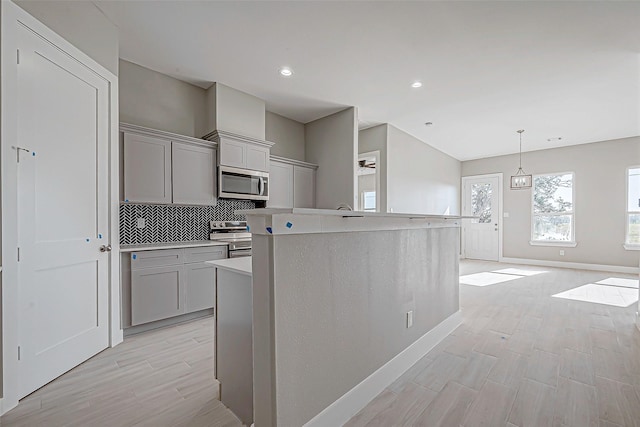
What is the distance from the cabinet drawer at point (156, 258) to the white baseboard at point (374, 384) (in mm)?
2212

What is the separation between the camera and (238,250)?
3.54 m

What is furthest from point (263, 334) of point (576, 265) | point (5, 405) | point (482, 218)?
point (482, 218)

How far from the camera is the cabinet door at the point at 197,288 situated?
3109 millimetres

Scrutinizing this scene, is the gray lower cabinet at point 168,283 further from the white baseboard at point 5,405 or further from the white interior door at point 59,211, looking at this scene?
the white baseboard at point 5,405

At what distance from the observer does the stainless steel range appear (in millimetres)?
3523

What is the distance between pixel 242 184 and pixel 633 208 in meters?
7.61

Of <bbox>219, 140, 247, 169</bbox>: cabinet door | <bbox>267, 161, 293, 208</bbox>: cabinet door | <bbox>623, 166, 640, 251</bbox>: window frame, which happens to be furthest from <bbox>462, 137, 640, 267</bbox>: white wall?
<bbox>219, 140, 247, 169</bbox>: cabinet door

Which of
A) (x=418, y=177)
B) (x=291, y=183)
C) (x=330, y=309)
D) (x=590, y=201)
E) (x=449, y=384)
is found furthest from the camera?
(x=590, y=201)

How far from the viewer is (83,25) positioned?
233cm

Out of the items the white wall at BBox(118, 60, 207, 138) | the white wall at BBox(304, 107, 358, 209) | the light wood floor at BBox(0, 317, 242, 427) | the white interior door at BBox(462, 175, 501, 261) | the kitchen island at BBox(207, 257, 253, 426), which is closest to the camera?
the kitchen island at BBox(207, 257, 253, 426)

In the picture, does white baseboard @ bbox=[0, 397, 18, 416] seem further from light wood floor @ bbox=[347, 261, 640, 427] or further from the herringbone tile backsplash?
light wood floor @ bbox=[347, 261, 640, 427]

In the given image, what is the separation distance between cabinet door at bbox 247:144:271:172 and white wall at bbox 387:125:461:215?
7.50 feet

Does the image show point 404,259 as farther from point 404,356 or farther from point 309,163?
point 309,163

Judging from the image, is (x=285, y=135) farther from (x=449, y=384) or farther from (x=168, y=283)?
(x=449, y=384)
